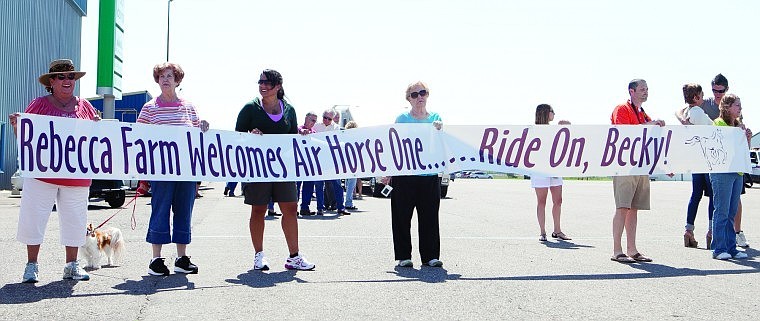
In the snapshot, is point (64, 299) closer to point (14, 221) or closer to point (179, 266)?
point (179, 266)

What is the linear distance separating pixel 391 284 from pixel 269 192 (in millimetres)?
1732

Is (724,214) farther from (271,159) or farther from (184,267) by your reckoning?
(184,267)

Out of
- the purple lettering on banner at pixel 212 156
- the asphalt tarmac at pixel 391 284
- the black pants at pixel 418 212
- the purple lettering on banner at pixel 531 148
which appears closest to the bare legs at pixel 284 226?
the asphalt tarmac at pixel 391 284

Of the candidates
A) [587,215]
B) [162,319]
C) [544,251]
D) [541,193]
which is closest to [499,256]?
[544,251]

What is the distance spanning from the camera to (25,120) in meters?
7.59

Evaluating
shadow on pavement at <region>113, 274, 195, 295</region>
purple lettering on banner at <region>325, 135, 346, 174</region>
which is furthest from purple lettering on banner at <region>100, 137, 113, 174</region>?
purple lettering on banner at <region>325, 135, 346, 174</region>

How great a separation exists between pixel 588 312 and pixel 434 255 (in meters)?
2.71

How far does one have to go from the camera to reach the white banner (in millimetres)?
7853

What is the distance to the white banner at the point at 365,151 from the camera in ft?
25.8

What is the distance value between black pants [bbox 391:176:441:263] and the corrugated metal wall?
3277 centimetres

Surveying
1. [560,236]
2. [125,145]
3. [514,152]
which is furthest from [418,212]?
[560,236]

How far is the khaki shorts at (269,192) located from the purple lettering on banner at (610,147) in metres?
3.29

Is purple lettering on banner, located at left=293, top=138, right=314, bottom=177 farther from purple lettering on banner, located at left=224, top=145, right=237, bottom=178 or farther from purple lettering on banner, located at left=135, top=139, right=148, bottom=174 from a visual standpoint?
purple lettering on banner, located at left=135, top=139, right=148, bottom=174

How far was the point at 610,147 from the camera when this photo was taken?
9.61m
